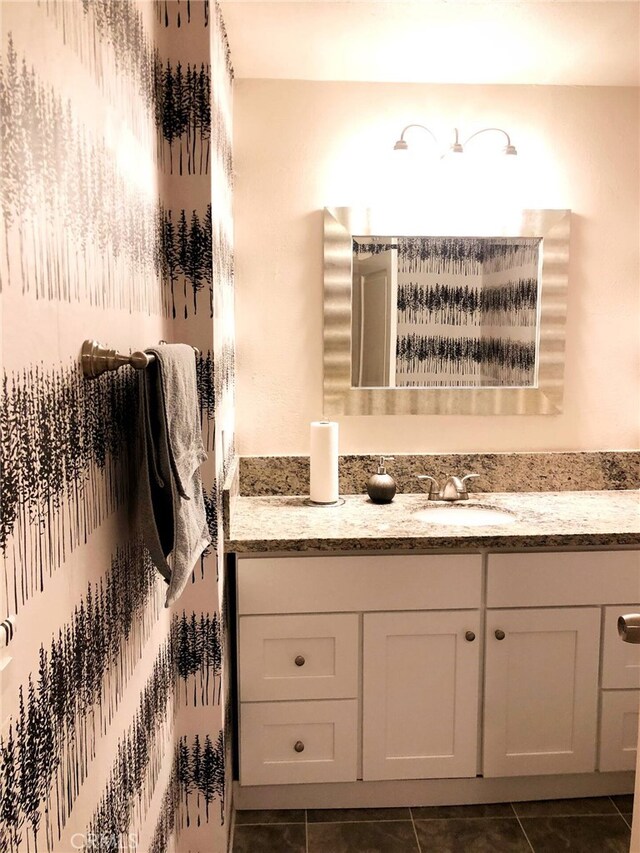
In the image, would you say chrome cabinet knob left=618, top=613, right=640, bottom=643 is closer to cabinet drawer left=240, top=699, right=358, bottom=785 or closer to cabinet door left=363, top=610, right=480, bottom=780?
cabinet door left=363, top=610, right=480, bottom=780

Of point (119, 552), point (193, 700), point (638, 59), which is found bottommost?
point (193, 700)

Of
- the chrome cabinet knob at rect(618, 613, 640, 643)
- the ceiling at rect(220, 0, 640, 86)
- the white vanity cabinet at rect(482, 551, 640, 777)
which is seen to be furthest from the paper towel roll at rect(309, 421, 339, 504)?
the chrome cabinet knob at rect(618, 613, 640, 643)

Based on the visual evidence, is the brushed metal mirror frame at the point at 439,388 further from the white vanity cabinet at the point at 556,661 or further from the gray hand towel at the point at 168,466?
the gray hand towel at the point at 168,466

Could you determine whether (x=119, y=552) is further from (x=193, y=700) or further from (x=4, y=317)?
(x=193, y=700)

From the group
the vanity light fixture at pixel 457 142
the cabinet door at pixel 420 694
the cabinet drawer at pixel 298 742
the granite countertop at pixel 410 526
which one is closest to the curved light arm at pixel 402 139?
the vanity light fixture at pixel 457 142

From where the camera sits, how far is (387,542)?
2.06 metres

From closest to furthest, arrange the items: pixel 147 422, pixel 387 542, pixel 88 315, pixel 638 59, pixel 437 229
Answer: pixel 88 315, pixel 147 422, pixel 387 542, pixel 638 59, pixel 437 229

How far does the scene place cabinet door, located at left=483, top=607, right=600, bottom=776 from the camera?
7.10 feet

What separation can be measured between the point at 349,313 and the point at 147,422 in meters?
1.44

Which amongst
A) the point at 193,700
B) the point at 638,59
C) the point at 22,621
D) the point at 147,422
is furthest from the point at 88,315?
the point at 638,59

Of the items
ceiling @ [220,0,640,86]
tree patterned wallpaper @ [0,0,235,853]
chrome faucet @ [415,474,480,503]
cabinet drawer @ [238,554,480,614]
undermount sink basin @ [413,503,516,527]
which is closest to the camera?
tree patterned wallpaper @ [0,0,235,853]

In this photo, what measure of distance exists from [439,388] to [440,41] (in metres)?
1.07

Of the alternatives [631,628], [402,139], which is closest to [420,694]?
[631,628]

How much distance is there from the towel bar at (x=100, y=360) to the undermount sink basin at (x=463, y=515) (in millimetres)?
1356
